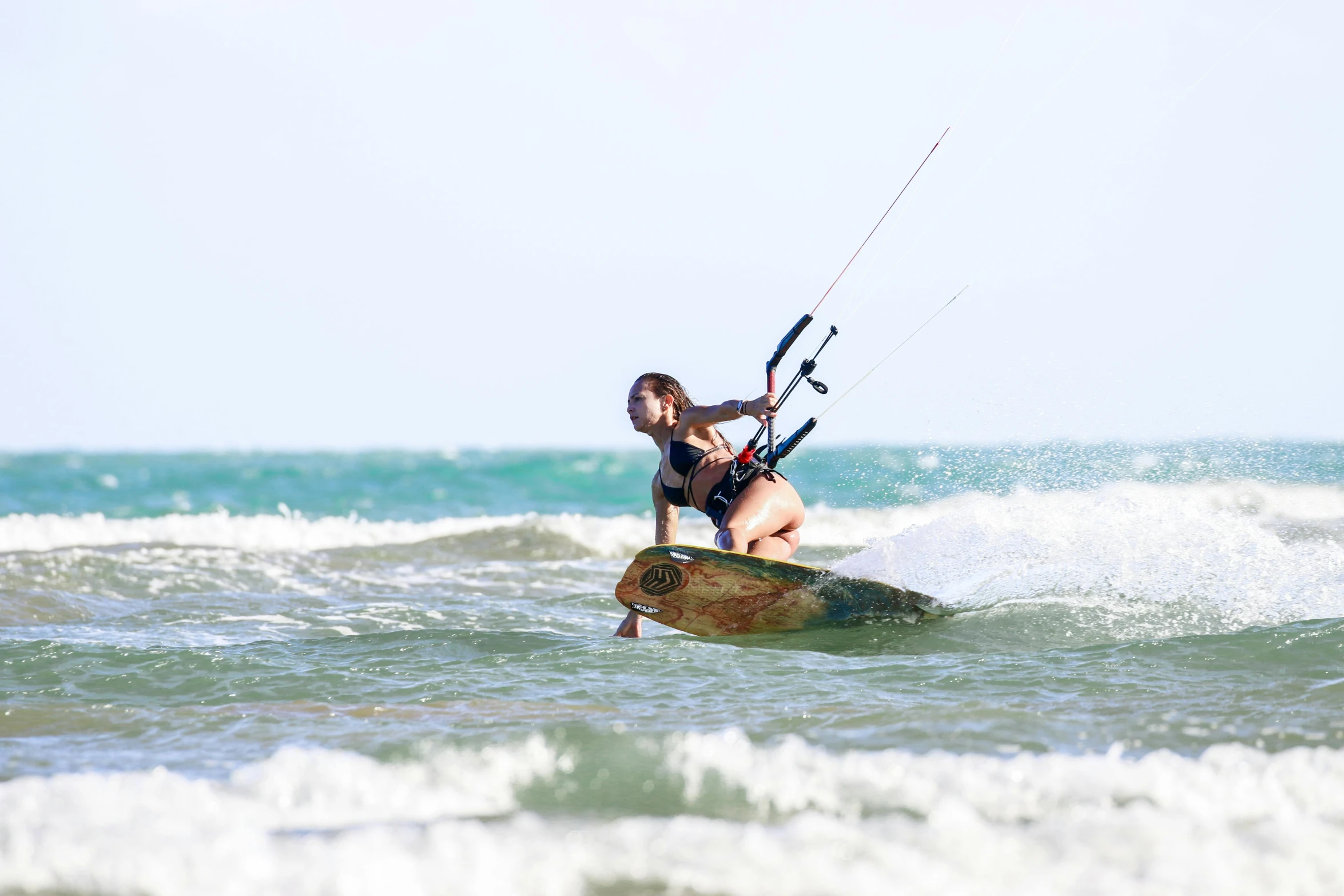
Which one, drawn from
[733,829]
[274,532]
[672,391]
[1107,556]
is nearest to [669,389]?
[672,391]

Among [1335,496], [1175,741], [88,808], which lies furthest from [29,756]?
[1335,496]

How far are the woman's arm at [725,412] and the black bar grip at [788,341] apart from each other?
327 millimetres

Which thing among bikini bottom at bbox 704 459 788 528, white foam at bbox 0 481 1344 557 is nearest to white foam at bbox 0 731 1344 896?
bikini bottom at bbox 704 459 788 528

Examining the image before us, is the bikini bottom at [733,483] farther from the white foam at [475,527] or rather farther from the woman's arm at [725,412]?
the white foam at [475,527]

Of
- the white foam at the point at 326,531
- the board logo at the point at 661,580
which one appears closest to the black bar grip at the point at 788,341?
the board logo at the point at 661,580

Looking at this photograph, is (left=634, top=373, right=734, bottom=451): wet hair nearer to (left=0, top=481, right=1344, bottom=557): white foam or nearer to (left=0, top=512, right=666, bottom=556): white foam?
(left=0, top=481, right=1344, bottom=557): white foam

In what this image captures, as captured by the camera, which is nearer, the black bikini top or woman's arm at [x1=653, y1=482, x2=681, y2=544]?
the black bikini top

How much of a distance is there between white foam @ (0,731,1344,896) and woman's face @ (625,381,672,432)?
2981 millimetres

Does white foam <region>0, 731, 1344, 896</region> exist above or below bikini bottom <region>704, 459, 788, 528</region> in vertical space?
below

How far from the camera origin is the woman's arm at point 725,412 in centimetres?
578

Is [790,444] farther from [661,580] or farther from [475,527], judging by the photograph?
[475,527]

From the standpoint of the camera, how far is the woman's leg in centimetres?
643

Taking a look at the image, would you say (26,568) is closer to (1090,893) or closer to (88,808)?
(88,808)

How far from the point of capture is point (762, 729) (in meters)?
4.23
